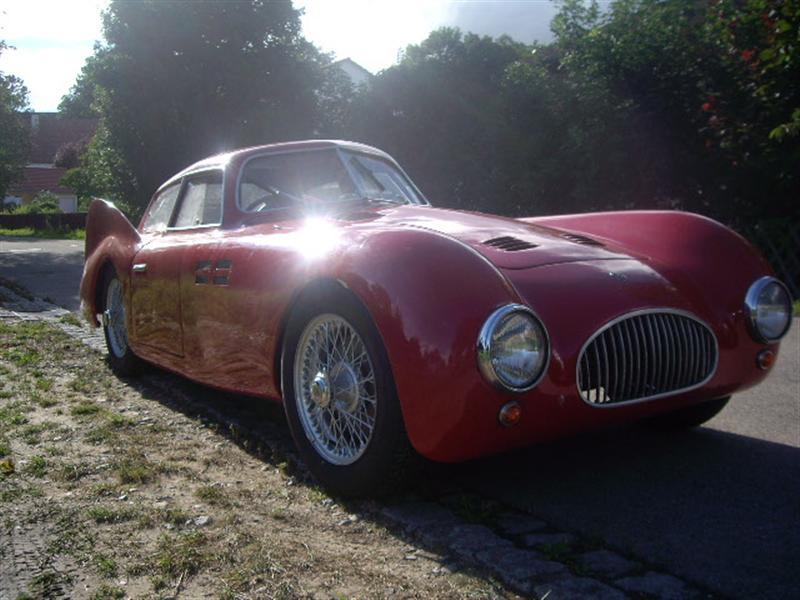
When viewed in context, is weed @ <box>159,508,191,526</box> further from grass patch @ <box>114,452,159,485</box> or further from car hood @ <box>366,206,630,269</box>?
car hood @ <box>366,206,630,269</box>

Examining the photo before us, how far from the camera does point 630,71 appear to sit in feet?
39.3

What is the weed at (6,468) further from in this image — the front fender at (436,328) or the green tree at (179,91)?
the green tree at (179,91)

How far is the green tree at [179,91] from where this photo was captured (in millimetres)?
22594

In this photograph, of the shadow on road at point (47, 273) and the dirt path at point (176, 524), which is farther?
the shadow on road at point (47, 273)

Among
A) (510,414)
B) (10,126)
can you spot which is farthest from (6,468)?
(10,126)

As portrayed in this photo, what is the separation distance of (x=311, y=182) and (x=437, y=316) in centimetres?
202

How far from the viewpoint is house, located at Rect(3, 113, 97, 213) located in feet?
186

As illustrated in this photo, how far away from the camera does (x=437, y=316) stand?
2.92 m

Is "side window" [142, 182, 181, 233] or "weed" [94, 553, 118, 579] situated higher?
"side window" [142, 182, 181, 233]

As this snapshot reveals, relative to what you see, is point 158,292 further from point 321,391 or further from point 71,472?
point 321,391

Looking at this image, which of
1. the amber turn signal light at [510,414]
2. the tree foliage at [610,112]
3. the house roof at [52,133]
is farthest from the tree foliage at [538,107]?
the house roof at [52,133]

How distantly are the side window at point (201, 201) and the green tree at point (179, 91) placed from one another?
18.0 metres

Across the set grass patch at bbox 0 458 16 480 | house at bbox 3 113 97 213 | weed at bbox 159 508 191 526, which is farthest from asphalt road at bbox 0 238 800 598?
house at bbox 3 113 97 213

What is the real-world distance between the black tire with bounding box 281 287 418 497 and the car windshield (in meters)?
1.32
